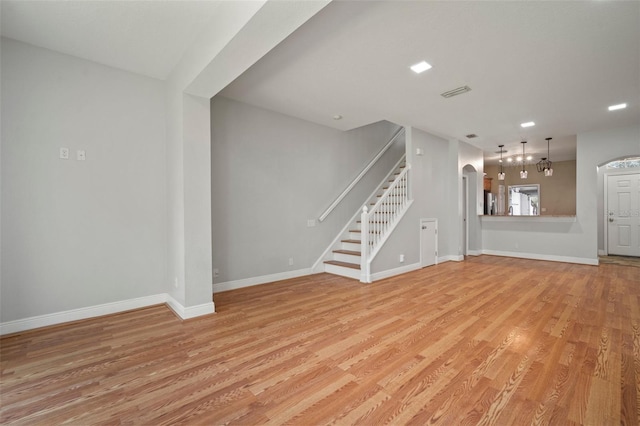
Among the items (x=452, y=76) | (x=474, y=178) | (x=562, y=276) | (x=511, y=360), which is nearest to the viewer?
(x=511, y=360)

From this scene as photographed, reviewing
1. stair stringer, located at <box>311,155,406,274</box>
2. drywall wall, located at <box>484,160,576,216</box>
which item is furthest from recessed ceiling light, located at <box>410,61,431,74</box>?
drywall wall, located at <box>484,160,576,216</box>

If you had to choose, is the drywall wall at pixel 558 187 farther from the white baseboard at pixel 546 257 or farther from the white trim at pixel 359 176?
the white trim at pixel 359 176

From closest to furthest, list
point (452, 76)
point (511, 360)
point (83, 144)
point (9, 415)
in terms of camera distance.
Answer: point (9, 415) < point (511, 360) < point (83, 144) < point (452, 76)

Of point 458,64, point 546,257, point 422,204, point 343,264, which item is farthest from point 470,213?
point 458,64

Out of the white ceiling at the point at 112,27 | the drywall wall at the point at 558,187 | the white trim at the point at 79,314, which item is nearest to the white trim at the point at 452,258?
the drywall wall at the point at 558,187

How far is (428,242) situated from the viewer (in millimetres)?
5980

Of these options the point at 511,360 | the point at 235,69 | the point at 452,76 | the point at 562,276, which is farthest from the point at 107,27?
the point at 562,276

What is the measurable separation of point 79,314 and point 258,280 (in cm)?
218

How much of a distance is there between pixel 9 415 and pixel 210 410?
1.16 m

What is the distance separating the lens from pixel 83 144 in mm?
3033

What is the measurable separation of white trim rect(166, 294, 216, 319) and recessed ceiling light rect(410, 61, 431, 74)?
143 inches

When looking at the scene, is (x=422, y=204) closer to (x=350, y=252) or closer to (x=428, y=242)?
(x=428, y=242)

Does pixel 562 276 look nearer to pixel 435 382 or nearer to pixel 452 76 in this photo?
pixel 452 76

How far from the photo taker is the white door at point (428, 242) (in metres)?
5.78
